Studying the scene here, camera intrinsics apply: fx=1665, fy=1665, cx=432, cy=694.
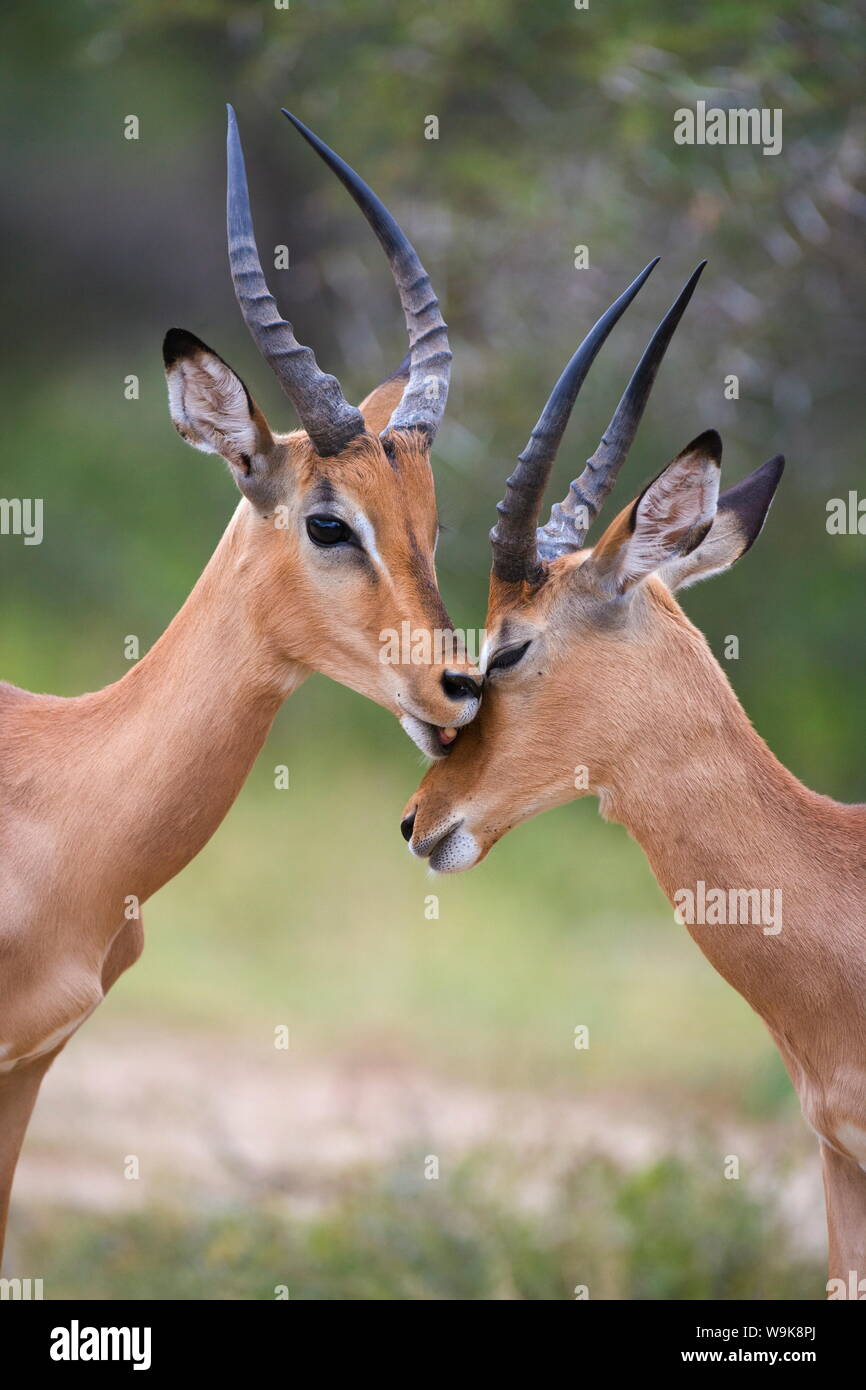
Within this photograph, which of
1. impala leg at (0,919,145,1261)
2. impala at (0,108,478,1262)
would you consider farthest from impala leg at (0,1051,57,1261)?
impala at (0,108,478,1262)

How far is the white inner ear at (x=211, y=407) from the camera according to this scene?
4.37 m

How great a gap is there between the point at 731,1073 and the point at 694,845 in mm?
6516

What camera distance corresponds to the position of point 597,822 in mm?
13117

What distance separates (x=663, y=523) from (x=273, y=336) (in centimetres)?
113

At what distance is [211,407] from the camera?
14.5 ft

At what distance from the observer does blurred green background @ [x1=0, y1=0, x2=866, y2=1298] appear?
7.67 meters

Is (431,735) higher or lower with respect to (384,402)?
lower
